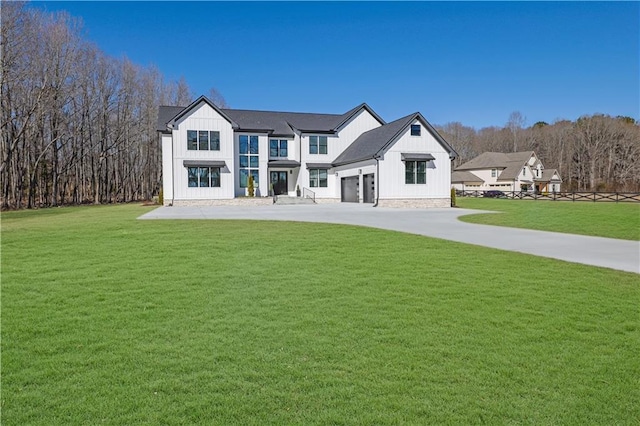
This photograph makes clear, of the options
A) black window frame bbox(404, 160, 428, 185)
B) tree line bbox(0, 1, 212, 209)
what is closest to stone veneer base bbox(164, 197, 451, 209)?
black window frame bbox(404, 160, 428, 185)

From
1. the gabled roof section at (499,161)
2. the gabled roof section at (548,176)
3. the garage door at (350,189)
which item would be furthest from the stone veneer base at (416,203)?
the gabled roof section at (548,176)

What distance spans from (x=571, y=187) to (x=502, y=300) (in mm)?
82777

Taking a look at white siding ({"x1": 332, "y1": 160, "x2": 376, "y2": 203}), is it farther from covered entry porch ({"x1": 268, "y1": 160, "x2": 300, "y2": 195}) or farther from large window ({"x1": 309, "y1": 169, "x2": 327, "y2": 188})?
covered entry porch ({"x1": 268, "y1": 160, "x2": 300, "y2": 195})

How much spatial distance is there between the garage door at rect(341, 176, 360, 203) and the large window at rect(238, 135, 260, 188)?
759 cm

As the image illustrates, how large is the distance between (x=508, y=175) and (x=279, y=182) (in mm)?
44890

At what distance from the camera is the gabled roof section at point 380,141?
101ft

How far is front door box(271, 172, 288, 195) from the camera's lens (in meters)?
38.2

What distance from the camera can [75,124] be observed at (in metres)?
43.9

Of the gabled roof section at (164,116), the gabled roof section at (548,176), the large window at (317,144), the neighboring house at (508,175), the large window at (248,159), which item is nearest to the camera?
the gabled roof section at (164,116)

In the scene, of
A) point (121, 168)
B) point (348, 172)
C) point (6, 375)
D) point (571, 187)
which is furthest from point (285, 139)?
point (571, 187)

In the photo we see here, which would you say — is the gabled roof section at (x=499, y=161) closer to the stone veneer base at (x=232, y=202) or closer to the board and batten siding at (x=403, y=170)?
the board and batten siding at (x=403, y=170)

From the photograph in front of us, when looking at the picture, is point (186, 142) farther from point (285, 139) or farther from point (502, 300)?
point (502, 300)

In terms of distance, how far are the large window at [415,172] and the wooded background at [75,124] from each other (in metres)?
30.5

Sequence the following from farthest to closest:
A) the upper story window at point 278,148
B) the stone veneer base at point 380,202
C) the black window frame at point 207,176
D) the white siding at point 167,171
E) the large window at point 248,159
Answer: the upper story window at point 278,148
the large window at point 248,159
the white siding at point 167,171
the black window frame at point 207,176
the stone veneer base at point 380,202
